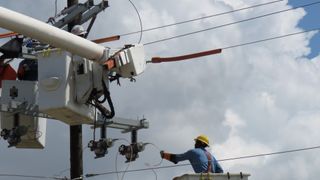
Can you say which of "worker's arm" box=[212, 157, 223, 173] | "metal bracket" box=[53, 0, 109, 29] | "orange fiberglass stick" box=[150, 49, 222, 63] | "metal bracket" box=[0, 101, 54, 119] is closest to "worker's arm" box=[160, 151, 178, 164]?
"worker's arm" box=[212, 157, 223, 173]

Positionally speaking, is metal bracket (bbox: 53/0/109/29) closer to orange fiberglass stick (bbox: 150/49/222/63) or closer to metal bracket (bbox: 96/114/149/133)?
metal bracket (bbox: 96/114/149/133)

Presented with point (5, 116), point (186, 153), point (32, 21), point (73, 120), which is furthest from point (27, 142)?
point (32, 21)

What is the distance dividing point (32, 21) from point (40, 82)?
2562mm

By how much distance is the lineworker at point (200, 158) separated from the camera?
11.9 m

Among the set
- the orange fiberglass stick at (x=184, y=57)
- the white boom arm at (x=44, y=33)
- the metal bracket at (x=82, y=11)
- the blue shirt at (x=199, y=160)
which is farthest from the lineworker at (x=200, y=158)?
the metal bracket at (x=82, y=11)

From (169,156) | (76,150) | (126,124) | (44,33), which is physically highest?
(44,33)

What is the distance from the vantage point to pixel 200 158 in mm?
11945

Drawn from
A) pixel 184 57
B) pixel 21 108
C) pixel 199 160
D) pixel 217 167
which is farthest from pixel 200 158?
pixel 21 108

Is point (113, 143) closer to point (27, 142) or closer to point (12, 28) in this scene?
point (27, 142)

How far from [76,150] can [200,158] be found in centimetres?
411

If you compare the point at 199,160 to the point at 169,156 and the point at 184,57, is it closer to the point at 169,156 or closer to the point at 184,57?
the point at 169,156

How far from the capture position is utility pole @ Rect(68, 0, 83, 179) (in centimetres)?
1522

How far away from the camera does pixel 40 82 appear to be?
491 inches

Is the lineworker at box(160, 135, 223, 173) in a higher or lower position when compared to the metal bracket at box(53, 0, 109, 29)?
lower
